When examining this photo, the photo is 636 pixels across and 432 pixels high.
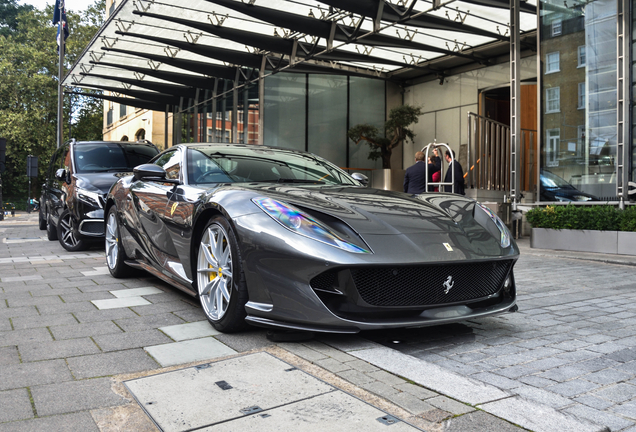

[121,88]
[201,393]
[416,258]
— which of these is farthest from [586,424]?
[121,88]

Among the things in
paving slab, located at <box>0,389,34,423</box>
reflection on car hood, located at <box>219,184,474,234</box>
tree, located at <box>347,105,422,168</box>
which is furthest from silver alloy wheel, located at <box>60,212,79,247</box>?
tree, located at <box>347,105,422,168</box>

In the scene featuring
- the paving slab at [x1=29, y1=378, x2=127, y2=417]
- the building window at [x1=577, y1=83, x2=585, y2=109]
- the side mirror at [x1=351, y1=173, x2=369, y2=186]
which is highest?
the building window at [x1=577, y1=83, x2=585, y2=109]

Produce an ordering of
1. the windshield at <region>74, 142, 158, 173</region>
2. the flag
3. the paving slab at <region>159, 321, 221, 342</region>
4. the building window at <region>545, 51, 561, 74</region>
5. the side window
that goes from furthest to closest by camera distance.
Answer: the flag
the building window at <region>545, 51, 561, 74</region>
the windshield at <region>74, 142, 158, 173</region>
the side window
the paving slab at <region>159, 321, 221, 342</region>

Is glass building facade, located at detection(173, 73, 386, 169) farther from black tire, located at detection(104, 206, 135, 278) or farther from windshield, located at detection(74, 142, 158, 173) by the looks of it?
black tire, located at detection(104, 206, 135, 278)

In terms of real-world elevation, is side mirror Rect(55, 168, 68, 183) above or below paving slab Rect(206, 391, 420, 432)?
above

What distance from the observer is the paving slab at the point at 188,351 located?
2971 mm

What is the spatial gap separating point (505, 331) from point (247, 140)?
17.3m

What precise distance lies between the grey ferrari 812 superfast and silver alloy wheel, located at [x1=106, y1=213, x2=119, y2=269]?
64.8 inches

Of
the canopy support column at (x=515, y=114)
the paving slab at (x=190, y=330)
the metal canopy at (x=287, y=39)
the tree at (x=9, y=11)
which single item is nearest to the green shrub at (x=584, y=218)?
the canopy support column at (x=515, y=114)

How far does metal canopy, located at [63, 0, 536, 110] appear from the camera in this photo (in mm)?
13656

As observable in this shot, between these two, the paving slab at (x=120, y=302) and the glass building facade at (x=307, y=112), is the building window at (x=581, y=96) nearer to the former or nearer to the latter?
the paving slab at (x=120, y=302)

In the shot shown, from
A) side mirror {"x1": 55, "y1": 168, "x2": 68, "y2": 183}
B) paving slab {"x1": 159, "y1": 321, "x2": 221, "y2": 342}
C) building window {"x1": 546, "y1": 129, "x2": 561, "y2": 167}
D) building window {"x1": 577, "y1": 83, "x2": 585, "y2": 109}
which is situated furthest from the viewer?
building window {"x1": 546, "y1": 129, "x2": 561, "y2": 167}

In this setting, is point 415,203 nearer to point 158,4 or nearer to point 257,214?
point 257,214

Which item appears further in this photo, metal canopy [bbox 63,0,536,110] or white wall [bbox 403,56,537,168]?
white wall [bbox 403,56,537,168]
